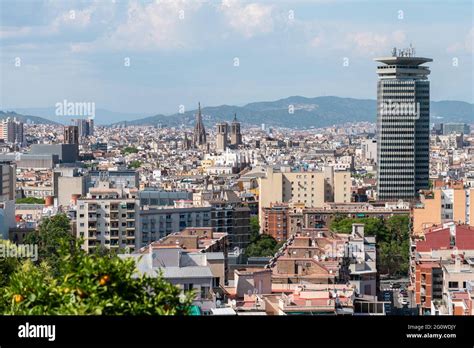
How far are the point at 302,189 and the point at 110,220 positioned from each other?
14325 millimetres

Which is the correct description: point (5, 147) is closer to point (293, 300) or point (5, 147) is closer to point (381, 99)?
point (381, 99)

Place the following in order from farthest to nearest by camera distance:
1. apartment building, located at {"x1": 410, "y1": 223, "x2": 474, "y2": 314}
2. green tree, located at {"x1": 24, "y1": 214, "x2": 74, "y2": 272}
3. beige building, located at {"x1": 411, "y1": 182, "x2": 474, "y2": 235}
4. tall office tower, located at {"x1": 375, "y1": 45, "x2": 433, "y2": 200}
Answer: tall office tower, located at {"x1": 375, "y1": 45, "x2": 433, "y2": 200} < beige building, located at {"x1": 411, "y1": 182, "x2": 474, "y2": 235} < green tree, located at {"x1": 24, "y1": 214, "x2": 74, "y2": 272} < apartment building, located at {"x1": 410, "y1": 223, "x2": 474, "y2": 314}

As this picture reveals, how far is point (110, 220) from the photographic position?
64.8 feet

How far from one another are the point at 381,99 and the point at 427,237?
18121 millimetres

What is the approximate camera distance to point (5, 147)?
39.2 metres
